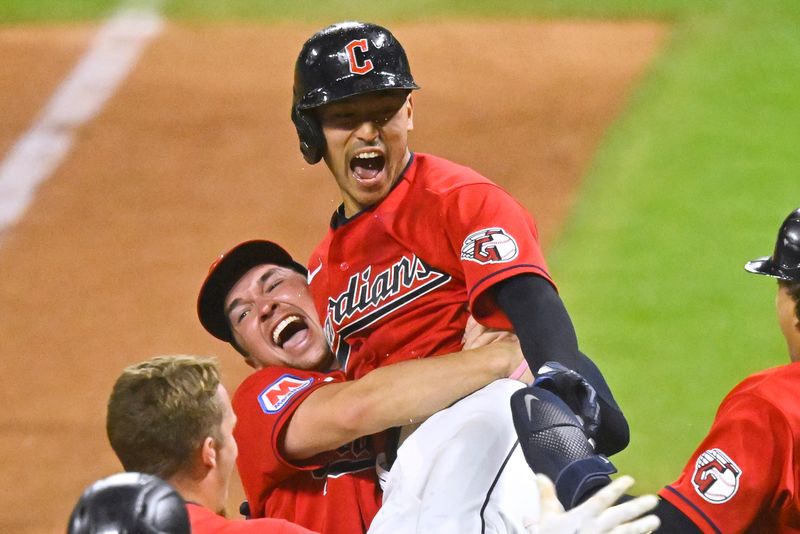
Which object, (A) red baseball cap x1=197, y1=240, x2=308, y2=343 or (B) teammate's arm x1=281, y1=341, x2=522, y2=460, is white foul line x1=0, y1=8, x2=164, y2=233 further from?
(B) teammate's arm x1=281, y1=341, x2=522, y2=460

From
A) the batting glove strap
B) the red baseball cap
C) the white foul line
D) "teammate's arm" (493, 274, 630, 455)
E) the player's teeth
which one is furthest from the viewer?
the white foul line

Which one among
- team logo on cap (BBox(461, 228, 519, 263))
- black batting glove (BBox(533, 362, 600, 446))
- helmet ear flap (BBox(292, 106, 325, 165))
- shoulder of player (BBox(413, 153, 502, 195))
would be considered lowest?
black batting glove (BBox(533, 362, 600, 446))

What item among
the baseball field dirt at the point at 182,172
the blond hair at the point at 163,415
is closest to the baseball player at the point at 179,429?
the blond hair at the point at 163,415

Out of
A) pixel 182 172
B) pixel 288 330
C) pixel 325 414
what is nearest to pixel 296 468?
pixel 325 414

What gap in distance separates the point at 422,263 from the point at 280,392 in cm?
56

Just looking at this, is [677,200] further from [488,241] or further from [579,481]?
[579,481]

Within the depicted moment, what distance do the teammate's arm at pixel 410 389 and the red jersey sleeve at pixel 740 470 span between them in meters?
Result: 0.54

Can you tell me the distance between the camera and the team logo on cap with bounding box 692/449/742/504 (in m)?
3.16

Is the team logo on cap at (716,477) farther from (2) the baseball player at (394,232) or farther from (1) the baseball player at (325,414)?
(1) the baseball player at (325,414)

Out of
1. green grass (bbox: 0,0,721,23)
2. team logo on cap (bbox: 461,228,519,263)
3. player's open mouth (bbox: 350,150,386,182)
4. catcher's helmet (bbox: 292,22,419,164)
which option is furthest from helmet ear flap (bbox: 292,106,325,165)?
green grass (bbox: 0,0,721,23)

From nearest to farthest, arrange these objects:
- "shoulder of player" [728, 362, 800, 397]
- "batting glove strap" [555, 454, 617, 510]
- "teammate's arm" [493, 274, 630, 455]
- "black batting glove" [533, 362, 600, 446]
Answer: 1. "batting glove strap" [555, 454, 617, 510]
2. "black batting glove" [533, 362, 600, 446]
3. "teammate's arm" [493, 274, 630, 455]
4. "shoulder of player" [728, 362, 800, 397]

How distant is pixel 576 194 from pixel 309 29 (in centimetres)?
283

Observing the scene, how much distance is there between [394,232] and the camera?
3572 mm

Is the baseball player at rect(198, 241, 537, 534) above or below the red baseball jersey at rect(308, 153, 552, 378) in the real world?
below
